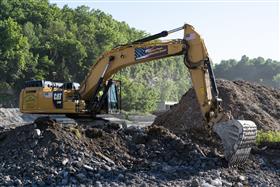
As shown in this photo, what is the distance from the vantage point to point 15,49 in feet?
175

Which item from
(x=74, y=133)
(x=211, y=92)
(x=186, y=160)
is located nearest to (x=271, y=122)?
(x=211, y=92)

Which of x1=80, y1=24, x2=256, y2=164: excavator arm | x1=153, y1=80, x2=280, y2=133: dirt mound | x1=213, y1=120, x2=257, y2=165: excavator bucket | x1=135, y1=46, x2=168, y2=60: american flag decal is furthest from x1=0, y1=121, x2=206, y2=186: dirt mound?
x1=153, y1=80, x2=280, y2=133: dirt mound

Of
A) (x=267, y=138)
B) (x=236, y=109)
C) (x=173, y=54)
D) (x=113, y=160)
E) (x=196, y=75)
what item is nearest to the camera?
(x=113, y=160)

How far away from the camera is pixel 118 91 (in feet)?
55.1

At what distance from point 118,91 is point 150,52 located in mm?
2651

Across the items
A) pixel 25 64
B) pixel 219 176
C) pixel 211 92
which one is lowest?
pixel 219 176

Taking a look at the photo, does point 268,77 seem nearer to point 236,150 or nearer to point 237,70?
point 237,70

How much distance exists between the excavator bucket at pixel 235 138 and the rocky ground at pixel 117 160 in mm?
255

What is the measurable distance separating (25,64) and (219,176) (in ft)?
151

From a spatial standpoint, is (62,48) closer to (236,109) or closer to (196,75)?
(236,109)

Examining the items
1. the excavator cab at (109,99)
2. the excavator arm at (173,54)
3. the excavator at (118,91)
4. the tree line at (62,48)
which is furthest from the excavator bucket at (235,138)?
the tree line at (62,48)

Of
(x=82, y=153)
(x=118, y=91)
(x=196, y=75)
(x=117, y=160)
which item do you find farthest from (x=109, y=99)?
(x=82, y=153)

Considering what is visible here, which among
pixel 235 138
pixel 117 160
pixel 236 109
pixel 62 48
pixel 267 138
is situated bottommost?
pixel 117 160

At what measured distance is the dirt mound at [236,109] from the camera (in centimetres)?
1906
